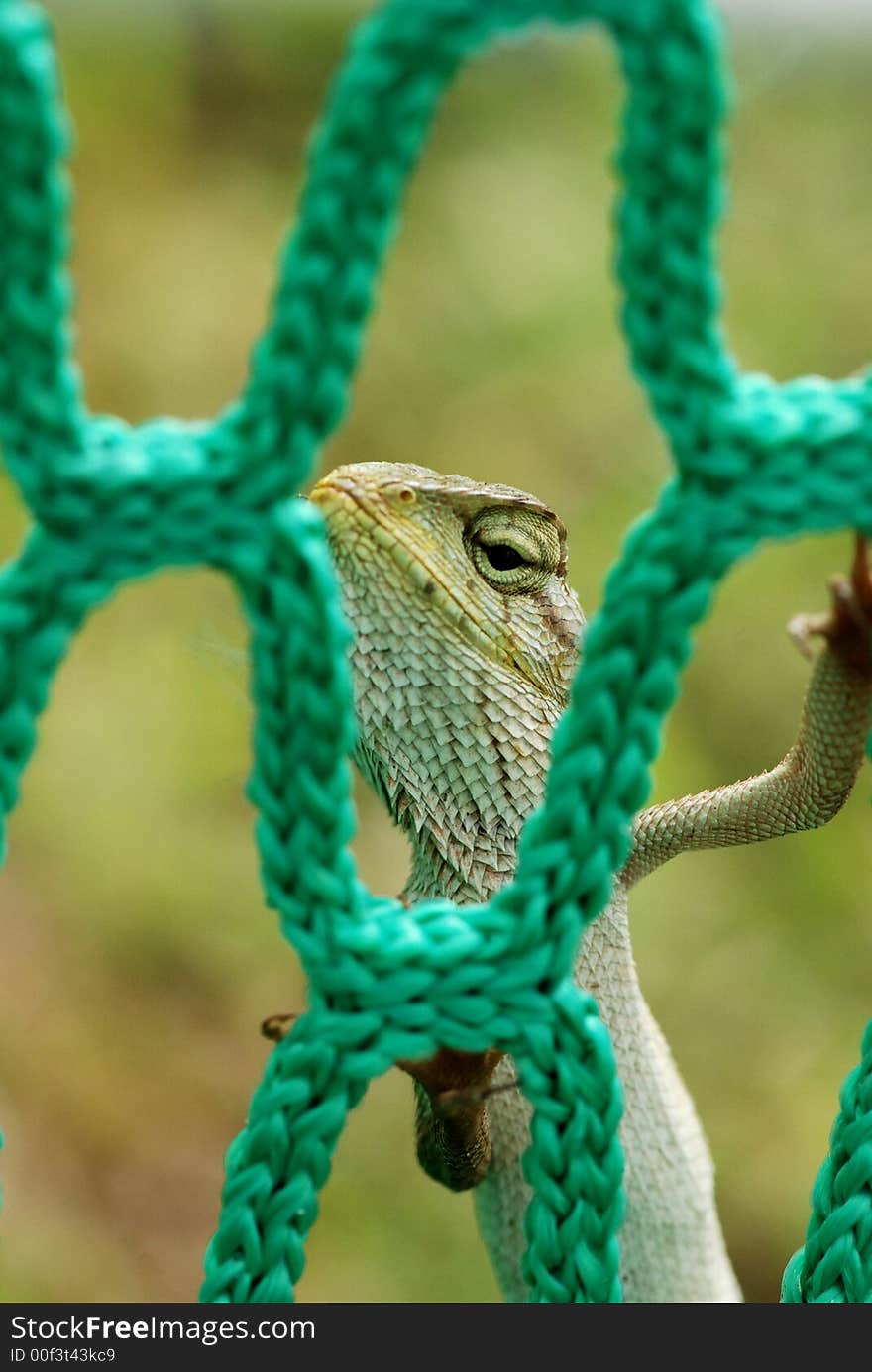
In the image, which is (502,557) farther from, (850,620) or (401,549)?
(850,620)

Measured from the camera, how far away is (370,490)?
117 cm

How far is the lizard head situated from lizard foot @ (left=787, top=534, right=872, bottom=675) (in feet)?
1.03

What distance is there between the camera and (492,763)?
1.21 meters

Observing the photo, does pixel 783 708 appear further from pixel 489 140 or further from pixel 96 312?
pixel 96 312

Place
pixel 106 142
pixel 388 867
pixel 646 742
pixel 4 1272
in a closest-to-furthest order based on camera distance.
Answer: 1. pixel 646 742
2. pixel 4 1272
3. pixel 388 867
4. pixel 106 142

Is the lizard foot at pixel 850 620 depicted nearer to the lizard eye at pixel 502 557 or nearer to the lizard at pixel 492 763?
the lizard at pixel 492 763

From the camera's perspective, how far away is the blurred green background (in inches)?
112

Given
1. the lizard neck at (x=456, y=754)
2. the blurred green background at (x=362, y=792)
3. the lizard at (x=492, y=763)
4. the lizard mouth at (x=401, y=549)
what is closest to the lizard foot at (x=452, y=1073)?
the lizard at (x=492, y=763)

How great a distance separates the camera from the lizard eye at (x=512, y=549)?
1195 millimetres

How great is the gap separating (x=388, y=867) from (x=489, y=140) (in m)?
1.83

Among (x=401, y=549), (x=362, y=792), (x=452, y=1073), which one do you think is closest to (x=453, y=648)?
(x=401, y=549)

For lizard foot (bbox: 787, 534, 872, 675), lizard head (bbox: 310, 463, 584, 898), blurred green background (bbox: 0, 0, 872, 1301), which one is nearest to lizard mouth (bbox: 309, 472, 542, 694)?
lizard head (bbox: 310, 463, 584, 898)

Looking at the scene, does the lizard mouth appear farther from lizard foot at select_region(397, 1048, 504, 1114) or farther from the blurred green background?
the blurred green background
